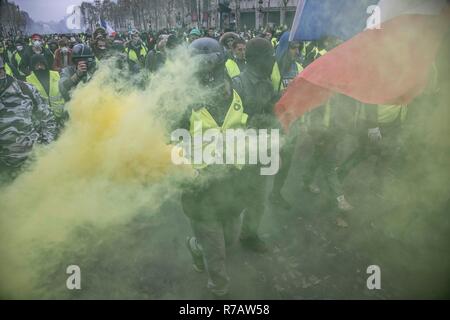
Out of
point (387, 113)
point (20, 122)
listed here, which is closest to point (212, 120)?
point (20, 122)

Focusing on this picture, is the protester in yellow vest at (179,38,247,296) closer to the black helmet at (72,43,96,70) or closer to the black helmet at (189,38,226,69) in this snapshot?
the black helmet at (189,38,226,69)

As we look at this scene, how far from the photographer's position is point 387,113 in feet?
14.0

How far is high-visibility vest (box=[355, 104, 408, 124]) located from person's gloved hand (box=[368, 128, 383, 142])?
124mm

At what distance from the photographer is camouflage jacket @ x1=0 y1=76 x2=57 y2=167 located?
3.52m

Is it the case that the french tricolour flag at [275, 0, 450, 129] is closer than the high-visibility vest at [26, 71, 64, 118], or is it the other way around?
the french tricolour flag at [275, 0, 450, 129]

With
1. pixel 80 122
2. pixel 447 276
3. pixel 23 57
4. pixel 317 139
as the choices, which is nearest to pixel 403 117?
pixel 317 139

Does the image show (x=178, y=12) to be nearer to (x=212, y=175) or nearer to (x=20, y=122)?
(x=20, y=122)

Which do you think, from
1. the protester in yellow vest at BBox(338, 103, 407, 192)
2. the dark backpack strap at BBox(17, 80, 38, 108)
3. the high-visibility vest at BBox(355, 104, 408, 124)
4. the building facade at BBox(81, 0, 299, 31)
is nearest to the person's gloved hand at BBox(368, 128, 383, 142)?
the protester in yellow vest at BBox(338, 103, 407, 192)

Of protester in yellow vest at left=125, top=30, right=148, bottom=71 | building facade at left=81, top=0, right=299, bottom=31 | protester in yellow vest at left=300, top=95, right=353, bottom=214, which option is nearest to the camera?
protester in yellow vest at left=300, top=95, right=353, bottom=214

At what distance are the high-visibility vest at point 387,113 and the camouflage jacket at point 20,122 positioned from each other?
11.6 feet

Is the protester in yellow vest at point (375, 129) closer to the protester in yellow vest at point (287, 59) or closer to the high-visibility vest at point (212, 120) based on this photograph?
the protester in yellow vest at point (287, 59)

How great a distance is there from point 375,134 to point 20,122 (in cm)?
399

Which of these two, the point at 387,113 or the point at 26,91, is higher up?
the point at 26,91

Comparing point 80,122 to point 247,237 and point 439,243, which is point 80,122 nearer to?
point 247,237
